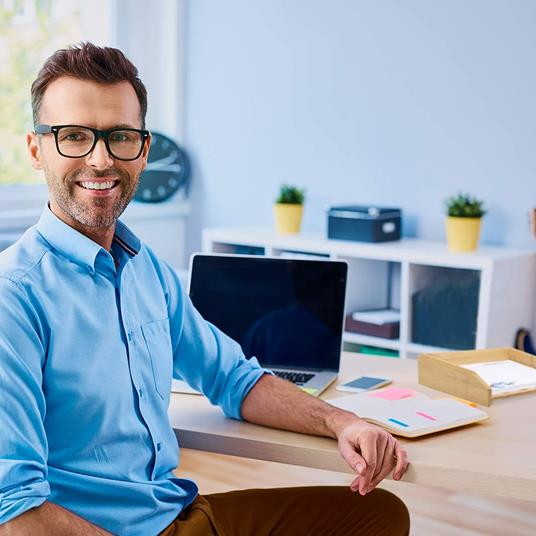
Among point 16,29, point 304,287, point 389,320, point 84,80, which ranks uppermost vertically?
point 16,29

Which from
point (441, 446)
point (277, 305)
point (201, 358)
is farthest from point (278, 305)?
point (441, 446)

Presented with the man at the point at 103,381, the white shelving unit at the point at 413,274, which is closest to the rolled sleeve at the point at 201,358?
the man at the point at 103,381

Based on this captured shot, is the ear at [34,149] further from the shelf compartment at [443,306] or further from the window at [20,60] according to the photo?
the window at [20,60]

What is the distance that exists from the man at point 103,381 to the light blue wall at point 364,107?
2.41m

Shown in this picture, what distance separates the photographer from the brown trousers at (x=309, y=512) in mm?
1744

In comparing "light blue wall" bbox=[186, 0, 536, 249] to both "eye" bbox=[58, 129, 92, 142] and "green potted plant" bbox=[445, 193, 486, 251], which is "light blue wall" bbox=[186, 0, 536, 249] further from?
"eye" bbox=[58, 129, 92, 142]

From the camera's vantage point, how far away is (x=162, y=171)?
4.69 metres

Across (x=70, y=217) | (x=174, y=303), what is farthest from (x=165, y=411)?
(x=70, y=217)

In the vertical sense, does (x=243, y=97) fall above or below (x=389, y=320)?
above

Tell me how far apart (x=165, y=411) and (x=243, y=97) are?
3.23 m

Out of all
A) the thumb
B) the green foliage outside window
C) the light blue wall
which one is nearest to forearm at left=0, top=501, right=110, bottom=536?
the thumb

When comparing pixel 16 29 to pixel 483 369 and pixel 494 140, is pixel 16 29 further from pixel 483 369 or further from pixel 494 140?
pixel 483 369

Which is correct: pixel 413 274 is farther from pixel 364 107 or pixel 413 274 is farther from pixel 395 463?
pixel 395 463

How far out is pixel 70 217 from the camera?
156cm
